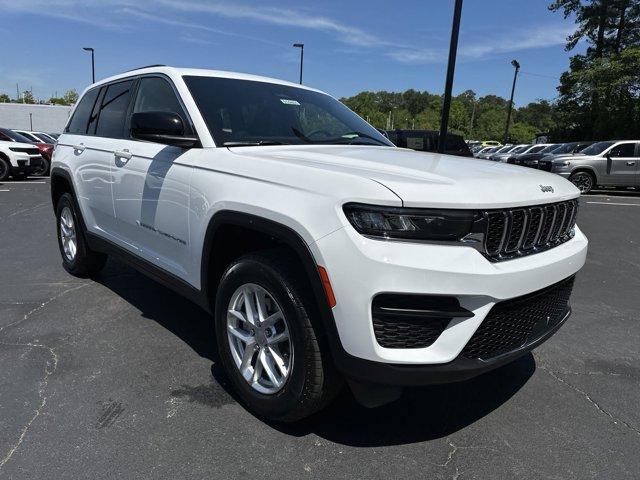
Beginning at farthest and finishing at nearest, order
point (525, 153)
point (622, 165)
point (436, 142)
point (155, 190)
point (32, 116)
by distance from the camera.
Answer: point (32, 116) → point (525, 153) → point (622, 165) → point (436, 142) → point (155, 190)

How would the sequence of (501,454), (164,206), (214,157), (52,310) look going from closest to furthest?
(501,454) < (214,157) < (164,206) < (52,310)

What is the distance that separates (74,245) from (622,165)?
16240mm

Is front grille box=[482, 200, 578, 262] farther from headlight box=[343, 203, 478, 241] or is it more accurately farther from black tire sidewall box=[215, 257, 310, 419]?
black tire sidewall box=[215, 257, 310, 419]

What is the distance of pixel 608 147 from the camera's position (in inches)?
632

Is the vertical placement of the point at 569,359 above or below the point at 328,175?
below

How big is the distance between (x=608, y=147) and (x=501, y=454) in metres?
16.4

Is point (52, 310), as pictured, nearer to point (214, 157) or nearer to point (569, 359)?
point (214, 157)

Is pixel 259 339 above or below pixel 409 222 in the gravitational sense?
below

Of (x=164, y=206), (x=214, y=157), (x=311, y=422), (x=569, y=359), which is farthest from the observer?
(x=569, y=359)

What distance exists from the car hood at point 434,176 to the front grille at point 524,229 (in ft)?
0.16

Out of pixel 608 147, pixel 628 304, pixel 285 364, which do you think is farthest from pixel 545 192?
pixel 608 147

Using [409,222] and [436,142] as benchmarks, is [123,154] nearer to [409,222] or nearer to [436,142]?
[409,222]

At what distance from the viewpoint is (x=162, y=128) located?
2922 millimetres

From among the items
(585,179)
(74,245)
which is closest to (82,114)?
(74,245)
